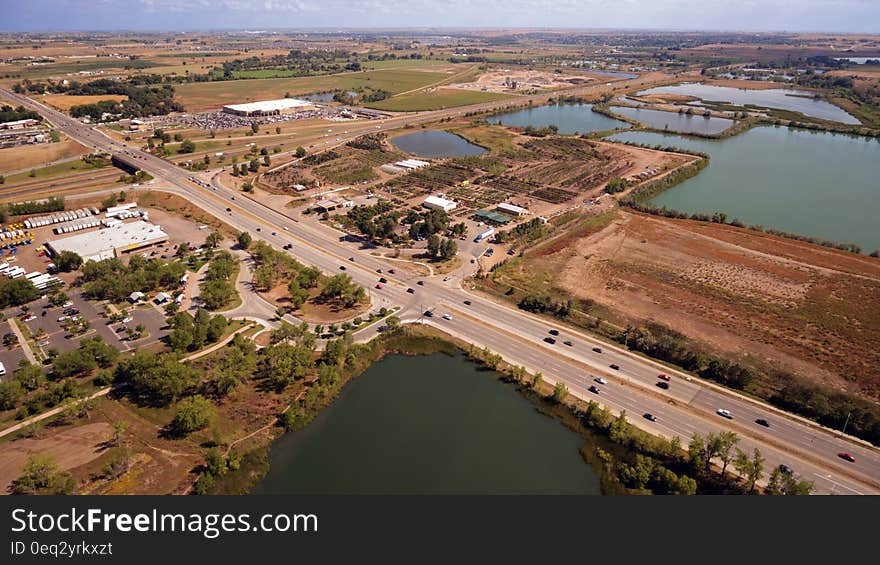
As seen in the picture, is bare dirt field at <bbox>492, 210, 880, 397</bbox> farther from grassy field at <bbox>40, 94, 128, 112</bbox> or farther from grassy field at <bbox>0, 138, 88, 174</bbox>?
grassy field at <bbox>40, 94, 128, 112</bbox>

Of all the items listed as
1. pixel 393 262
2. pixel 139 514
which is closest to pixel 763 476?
pixel 139 514

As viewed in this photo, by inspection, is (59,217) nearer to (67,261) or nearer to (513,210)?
(67,261)

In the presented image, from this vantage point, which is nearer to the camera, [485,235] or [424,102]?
[485,235]

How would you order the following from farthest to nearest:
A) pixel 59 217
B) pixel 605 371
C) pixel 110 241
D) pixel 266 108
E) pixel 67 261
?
1. pixel 266 108
2. pixel 59 217
3. pixel 110 241
4. pixel 67 261
5. pixel 605 371

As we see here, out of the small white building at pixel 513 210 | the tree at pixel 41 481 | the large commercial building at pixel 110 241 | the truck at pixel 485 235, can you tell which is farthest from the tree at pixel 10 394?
the small white building at pixel 513 210

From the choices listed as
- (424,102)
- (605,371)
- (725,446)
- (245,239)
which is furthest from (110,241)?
(424,102)

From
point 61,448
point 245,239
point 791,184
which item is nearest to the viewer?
point 61,448
